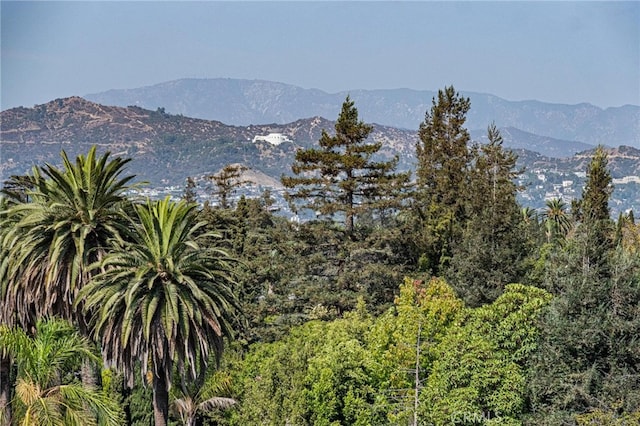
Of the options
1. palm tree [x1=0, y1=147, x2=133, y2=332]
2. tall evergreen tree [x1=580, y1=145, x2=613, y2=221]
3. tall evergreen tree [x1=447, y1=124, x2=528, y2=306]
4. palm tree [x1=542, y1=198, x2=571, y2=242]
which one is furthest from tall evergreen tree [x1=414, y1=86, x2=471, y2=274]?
palm tree [x1=0, y1=147, x2=133, y2=332]

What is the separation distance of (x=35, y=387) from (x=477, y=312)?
45.2ft

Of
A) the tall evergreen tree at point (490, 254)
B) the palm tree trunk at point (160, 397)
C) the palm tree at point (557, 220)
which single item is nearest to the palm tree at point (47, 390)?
the palm tree trunk at point (160, 397)

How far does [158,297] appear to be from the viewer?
1534 cm

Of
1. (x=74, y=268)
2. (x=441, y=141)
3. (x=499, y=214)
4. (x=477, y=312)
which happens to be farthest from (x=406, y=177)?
(x=74, y=268)

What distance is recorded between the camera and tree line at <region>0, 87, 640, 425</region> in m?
15.2

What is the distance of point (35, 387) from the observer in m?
10.1

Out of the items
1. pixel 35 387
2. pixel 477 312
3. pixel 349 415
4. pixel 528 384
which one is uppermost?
pixel 35 387

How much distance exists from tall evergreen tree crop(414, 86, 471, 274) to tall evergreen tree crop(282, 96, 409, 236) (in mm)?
3484

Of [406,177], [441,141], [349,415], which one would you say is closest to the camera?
[349,415]

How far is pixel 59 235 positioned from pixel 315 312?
15292 millimetres

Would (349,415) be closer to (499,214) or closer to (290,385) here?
(290,385)

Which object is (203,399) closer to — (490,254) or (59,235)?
(490,254)

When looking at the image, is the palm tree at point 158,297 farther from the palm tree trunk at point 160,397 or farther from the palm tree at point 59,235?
the palm tree at point 59,235

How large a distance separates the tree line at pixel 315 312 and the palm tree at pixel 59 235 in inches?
2.0
